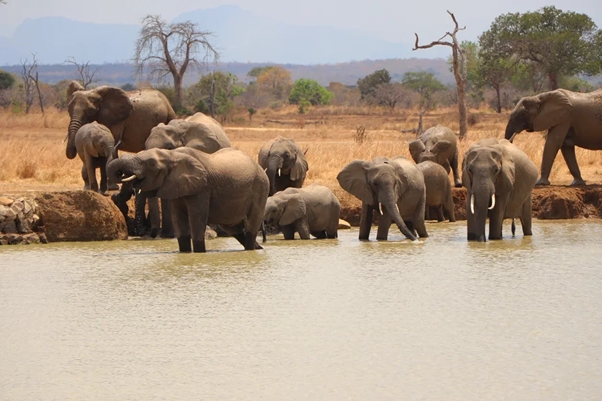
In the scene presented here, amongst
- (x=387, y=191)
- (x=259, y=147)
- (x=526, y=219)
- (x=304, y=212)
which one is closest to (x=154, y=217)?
(x=304, y=212)

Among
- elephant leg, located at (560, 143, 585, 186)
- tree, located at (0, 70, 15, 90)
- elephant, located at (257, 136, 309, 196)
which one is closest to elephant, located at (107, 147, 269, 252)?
elephant, located at (257, 136, 309, 196)

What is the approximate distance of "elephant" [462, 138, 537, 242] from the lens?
13.8 meters

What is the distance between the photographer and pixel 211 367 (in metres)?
7.71

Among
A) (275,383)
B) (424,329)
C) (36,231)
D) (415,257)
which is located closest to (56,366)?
(275,383)

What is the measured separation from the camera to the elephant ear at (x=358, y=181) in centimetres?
1482

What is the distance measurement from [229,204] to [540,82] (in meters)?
45.9

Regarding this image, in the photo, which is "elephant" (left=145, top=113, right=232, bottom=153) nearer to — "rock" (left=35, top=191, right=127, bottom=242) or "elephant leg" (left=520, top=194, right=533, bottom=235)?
"rock" (left=35, top=191, right=127, bottom=242)

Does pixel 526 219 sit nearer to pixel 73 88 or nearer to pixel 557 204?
pixel 557 204

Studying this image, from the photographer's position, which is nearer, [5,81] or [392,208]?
[392,208]

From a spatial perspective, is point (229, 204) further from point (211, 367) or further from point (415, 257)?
point (211, 367)

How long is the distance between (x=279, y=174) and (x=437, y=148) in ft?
11.2

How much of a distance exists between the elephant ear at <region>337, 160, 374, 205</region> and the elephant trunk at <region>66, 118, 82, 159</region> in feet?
14.2

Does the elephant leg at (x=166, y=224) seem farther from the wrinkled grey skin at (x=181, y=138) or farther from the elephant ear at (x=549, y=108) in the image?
the elephant ear at (x=549, y=108)

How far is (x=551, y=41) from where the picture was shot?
5084cm
